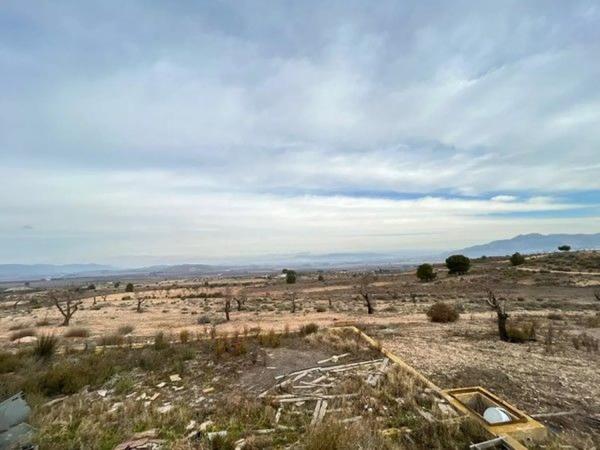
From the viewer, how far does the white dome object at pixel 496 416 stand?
6.45 m

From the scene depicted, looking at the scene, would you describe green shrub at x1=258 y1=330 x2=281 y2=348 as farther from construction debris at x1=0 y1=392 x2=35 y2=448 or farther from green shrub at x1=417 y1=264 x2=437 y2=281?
green shrub at x1=417 y1=264 x2=437 y2=281

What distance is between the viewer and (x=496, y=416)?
21.5 ft

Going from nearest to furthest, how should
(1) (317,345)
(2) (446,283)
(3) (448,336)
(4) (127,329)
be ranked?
(1) (317,345) < (3) (448,336) < (4) (127,329) < (2) (446,283)

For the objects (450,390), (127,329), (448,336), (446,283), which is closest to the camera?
(450,390)

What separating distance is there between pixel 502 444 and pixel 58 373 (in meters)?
9.96

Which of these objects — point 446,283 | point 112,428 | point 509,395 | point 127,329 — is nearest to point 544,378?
point 509,395

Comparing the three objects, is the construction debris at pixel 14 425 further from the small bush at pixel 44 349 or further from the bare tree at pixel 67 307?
the bare tree at pixel 67 307

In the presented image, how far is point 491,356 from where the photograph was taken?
11.4 meters

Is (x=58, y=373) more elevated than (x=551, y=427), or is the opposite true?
(x=58, y=373)

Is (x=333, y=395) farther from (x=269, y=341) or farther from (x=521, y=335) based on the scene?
→ (x=521, y=335)

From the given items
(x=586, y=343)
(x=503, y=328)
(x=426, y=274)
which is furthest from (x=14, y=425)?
(x=426, y=274)

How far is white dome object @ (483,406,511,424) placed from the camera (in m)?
6.45

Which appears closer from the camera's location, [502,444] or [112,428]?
[502,444]

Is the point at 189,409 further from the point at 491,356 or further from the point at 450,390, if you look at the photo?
the point at 491,356
